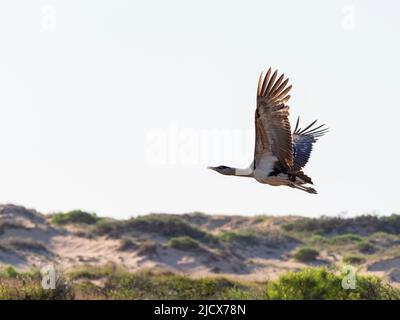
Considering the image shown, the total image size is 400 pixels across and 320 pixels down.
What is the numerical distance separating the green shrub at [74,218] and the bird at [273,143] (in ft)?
123

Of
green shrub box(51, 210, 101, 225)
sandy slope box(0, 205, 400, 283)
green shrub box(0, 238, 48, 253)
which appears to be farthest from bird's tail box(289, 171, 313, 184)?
green shrub box(51, 210, 101, 225)

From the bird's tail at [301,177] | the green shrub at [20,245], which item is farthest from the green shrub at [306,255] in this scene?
the bird's tail at [301,177]

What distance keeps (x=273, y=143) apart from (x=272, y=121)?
386mm

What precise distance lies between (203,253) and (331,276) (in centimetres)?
2528

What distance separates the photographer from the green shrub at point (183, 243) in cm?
4444

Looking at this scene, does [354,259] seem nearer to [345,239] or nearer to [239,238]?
[239,238]

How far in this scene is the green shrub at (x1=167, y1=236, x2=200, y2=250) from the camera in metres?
44.4

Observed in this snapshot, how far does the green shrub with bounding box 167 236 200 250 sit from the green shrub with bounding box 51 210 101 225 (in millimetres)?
8779

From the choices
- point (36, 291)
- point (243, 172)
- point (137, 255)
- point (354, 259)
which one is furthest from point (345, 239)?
point (243, 172)

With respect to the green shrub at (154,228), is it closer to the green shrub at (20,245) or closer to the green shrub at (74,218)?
the green shrub at (74,218)

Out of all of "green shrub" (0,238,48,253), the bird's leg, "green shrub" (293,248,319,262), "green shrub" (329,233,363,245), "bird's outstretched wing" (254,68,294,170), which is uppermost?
"bird's outstretched wing" (254,68,294,170)

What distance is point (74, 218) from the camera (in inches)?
2076

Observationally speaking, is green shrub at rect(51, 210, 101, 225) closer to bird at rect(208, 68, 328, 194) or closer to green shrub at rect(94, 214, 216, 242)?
green shrub at rect(94, 214, 216, 242)
